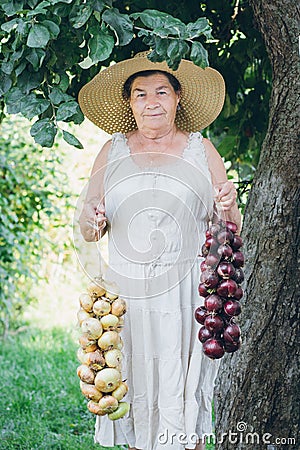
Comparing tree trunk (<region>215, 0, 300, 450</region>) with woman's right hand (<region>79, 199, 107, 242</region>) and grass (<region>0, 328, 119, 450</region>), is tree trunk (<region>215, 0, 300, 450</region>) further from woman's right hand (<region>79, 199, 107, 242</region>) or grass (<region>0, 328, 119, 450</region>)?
grass (<region>0, 328, 119, 450</region>)

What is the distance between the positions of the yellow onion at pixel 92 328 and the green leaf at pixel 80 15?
780 mm

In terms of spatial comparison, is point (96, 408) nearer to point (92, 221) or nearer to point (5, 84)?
point (92, 221)

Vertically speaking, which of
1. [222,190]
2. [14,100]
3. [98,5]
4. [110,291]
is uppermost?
[98,5]

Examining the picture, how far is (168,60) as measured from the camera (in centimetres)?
207

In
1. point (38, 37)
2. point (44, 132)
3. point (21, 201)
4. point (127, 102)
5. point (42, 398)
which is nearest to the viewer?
point (38, 37)

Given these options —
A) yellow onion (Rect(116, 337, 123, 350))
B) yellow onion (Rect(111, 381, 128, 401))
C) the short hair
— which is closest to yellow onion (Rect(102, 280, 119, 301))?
yellow onion (Rect(116, 337, 123, 350))

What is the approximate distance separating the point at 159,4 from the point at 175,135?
2.72 feet

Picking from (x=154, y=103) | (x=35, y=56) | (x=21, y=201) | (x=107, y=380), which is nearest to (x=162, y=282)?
(x=107, y=380)

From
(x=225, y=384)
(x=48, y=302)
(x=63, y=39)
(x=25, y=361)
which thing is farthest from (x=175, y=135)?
(x=48, y=302)

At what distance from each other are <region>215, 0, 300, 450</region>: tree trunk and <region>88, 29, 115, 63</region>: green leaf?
73 cm

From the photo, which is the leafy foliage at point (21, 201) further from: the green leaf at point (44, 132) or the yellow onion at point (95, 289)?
the yellow onion at point (95, 289)

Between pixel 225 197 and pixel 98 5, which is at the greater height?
pixel 98 5

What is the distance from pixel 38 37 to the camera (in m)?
2.04

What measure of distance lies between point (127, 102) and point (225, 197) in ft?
1.55
